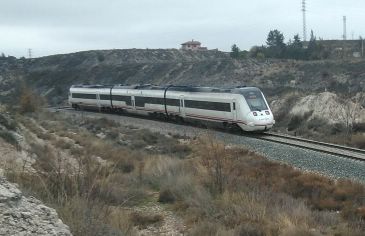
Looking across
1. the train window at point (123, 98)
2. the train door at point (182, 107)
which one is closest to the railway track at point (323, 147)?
the train door at point (182, 107)

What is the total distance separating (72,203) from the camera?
27.8ft

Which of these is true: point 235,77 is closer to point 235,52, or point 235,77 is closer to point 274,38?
point 235,52

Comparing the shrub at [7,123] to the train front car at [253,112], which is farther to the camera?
the train front car at [253,112]

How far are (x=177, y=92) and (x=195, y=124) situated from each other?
9.39 ft

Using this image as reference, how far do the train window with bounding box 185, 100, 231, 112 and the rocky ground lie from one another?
70.8 ft

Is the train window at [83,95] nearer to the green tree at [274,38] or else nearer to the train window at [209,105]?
the train window at [209,105]

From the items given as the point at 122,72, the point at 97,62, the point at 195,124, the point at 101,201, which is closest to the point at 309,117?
the point at 195,124

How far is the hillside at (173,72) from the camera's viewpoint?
60.6 meters

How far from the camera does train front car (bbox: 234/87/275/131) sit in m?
26.8

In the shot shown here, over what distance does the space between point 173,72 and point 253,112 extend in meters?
52.5

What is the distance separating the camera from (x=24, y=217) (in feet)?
22.1

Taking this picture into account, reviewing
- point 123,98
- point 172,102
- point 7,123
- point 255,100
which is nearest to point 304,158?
point 255,100

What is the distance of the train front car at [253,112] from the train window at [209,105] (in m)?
1.08

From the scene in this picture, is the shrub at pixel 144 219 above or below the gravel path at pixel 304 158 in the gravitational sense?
above
